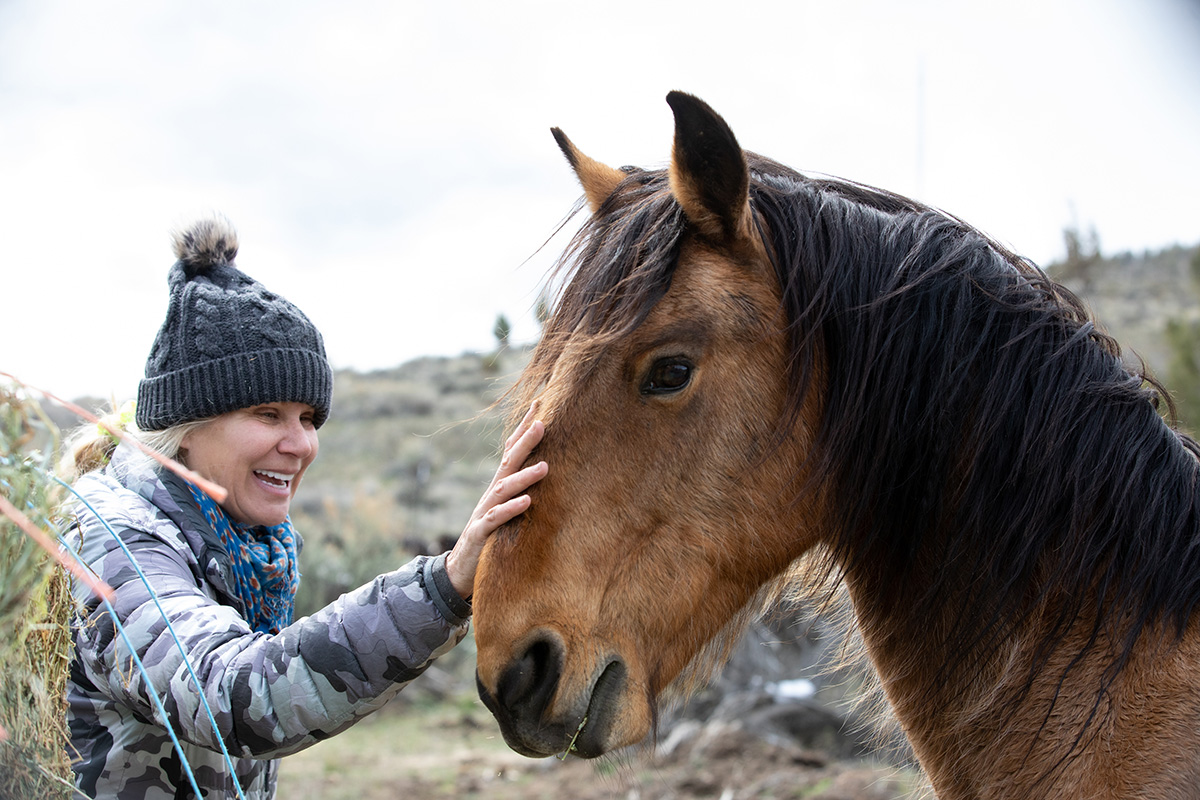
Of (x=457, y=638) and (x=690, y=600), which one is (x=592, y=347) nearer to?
(x=690, y=600)

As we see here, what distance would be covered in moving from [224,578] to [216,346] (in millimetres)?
591

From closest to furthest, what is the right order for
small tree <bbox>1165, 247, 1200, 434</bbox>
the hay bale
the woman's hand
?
the hay bale
the woman's hand
small tree <bbox>1165, 247, 1200, 434</bbox>

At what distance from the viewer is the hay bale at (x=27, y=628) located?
114 cm

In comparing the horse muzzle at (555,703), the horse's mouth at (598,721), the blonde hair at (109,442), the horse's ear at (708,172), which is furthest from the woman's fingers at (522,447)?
the blonde hair at (109,442)

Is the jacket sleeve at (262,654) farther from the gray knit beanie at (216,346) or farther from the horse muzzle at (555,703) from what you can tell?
the gray knit beanie at (216,346)

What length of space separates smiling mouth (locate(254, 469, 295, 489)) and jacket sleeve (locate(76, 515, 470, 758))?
49cm

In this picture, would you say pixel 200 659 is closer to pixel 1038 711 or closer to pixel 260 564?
pixel 260 564

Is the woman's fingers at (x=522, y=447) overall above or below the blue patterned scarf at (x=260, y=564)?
above

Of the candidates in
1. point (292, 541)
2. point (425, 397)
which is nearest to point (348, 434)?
point (425, 397)

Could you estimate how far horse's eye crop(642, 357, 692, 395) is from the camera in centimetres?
178

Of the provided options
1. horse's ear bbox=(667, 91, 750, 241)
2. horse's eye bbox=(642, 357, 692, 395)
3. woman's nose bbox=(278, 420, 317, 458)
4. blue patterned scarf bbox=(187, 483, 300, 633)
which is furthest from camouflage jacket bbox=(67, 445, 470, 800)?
horse's ear bbox=(667, 91, 750, 241)

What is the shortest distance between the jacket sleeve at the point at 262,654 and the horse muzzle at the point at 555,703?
0.20 metres

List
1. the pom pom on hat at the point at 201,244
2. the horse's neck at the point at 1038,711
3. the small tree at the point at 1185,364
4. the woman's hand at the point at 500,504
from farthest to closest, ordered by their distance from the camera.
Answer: the small tree at the point at 1185,364
the pom pom on hat at the point at 201,244
the woman's hand at the point at 500,504
the horse's neck at the point at 1038,711

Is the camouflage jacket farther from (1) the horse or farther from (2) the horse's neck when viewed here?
(2) the horse's neck
